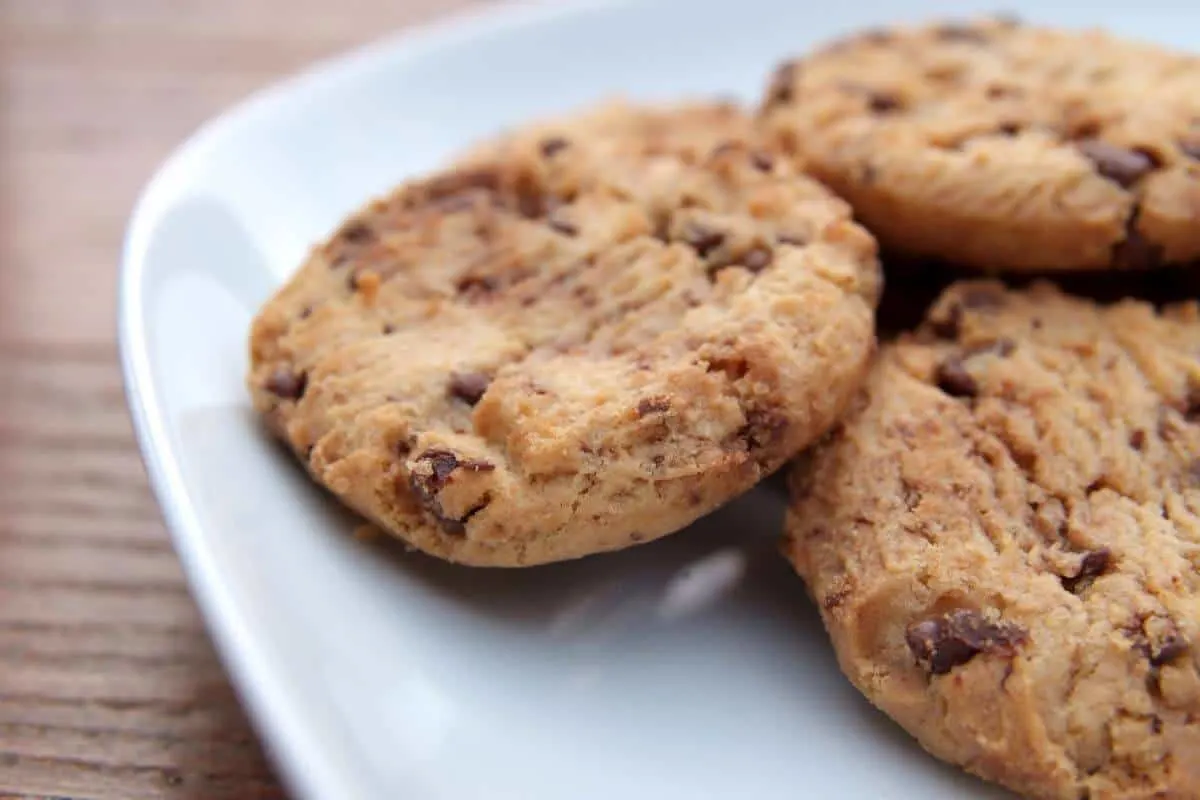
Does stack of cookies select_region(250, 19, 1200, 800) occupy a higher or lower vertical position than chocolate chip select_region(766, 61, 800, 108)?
lower

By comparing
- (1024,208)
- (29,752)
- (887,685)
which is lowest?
(29,752)

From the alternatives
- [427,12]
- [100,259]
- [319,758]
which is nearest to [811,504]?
[319,758]

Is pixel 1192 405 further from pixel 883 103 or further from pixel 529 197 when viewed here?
pixel 529 197

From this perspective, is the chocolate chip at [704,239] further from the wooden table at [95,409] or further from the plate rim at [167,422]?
the wooden table at [95,409]

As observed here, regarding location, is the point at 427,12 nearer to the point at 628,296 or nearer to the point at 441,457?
the point at 628,296

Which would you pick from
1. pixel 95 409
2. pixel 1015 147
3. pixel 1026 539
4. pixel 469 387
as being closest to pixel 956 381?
pixel 1026 539

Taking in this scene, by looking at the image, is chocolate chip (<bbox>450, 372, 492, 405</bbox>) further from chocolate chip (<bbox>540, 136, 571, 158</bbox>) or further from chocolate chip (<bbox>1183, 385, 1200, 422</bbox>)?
chocolate chip (<bbox>1183, 385, 1200, 422</bbox>)

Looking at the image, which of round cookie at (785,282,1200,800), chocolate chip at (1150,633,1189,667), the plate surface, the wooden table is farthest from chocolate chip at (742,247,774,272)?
the wooden table
